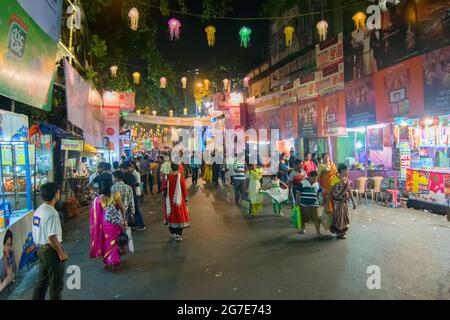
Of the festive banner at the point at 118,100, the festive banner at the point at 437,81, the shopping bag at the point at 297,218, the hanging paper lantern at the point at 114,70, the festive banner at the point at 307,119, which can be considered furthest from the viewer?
the festive banner at the point at 118,100

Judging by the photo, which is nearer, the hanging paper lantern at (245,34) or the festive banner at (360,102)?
the festive banner at (360,102)

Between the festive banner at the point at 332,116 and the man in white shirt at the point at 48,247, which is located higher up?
the festive banner at the point at 332,116

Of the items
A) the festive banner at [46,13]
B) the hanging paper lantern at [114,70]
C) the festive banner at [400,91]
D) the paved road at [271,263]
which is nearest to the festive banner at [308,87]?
the festive banner at [400,91]

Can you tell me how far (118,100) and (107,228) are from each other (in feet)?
46.7

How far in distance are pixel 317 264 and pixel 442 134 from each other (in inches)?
316

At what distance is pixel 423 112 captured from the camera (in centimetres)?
1016

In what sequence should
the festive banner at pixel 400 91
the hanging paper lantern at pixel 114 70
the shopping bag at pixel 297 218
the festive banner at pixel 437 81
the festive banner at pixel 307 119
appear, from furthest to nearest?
the hanging paper lantern at pixel 114 70
the festive banner at pixel 307 119
the festive banner at pixel 400 91
the festive banner at pixel 437 81
the shopping bag at pixel 297 218

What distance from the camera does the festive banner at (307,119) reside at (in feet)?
52.5

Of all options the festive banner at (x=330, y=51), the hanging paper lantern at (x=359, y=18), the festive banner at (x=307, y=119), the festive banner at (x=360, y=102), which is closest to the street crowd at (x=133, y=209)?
the festive banner at (x=360, y=102)

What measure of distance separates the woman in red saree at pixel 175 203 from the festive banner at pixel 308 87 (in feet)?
33.6

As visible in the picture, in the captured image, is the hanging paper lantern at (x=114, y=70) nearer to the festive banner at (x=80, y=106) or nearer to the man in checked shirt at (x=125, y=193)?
the festive banner at (x=80, y=106)

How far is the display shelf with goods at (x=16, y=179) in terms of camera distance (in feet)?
20.0

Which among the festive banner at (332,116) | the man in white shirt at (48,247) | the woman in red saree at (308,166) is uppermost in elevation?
the festive banner at (332,116)

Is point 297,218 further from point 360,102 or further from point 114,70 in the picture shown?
point 114,70
